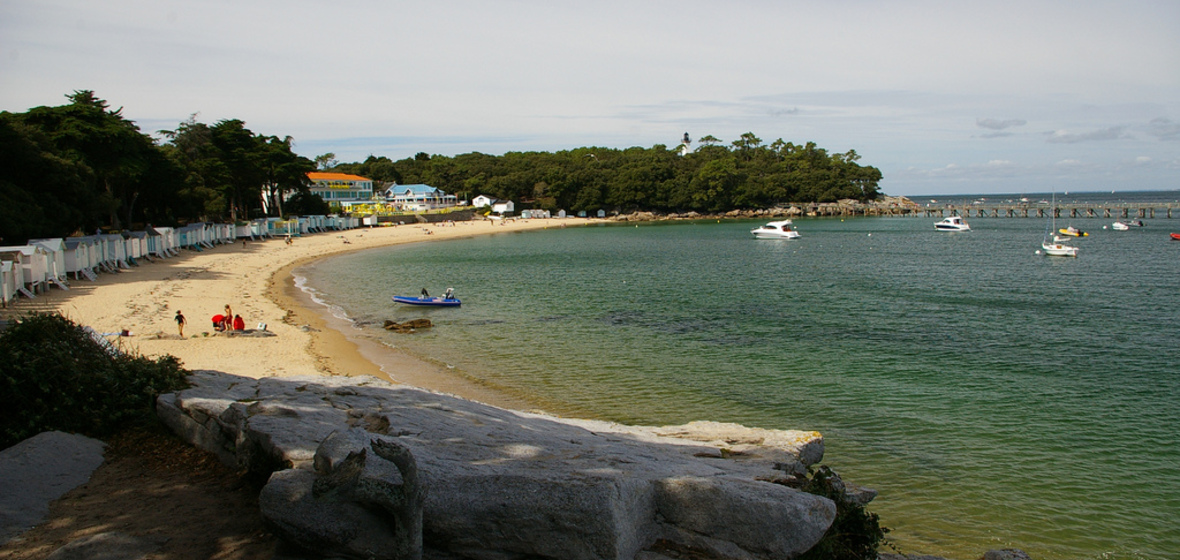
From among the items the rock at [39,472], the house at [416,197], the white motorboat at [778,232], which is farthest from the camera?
the house at [416,197]

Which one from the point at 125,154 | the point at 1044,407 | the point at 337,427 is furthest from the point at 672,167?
the point at 337,427

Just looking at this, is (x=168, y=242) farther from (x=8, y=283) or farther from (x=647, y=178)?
(x=647, y=178)

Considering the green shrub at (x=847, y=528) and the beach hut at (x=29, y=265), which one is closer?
the green shrub at (x=847, y=528)

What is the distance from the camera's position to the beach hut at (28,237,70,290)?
93.1 feet

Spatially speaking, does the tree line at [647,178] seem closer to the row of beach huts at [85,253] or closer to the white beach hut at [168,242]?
the row of beach huts at [85,253]

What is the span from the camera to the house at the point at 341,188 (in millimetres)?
119250

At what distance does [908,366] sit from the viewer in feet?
67.2

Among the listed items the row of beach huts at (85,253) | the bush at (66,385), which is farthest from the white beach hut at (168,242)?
the bush at (66,385)

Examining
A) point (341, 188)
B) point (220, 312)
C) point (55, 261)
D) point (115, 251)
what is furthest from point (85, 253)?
point (341, 188)

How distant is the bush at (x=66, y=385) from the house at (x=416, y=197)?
117822 mm

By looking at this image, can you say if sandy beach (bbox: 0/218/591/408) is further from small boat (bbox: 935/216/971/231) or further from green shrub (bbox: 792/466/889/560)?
small boat (bbox: 935/216/971/231)

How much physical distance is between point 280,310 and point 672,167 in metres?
116

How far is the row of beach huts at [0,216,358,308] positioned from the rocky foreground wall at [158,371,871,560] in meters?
23.8

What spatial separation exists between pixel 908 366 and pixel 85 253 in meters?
35.9
